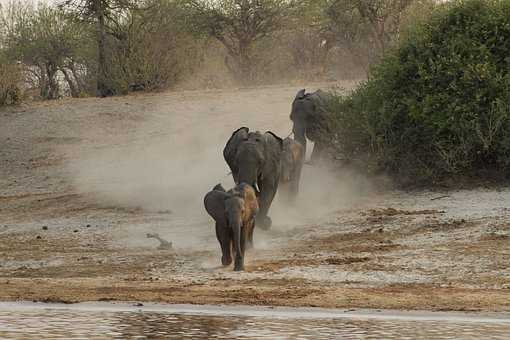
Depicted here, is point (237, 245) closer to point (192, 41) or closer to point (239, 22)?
point (192, 41)

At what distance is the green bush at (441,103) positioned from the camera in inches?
664

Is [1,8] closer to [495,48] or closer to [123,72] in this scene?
[123,72]

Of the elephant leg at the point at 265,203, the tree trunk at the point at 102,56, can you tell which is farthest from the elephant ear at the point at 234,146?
the tree trunk at the point at 102,56

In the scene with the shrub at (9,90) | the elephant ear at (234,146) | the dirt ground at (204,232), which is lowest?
the dirt ground at (204,232)

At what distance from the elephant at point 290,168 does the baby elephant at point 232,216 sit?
9.91ft

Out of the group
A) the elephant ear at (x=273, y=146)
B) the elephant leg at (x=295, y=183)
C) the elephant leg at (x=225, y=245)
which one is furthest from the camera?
the elephant leg at (x=295, y=183)

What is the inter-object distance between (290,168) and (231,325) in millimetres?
6966

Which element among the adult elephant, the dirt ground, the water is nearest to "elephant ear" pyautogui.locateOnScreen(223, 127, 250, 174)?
the adult elephant

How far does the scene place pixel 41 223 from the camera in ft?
57.3

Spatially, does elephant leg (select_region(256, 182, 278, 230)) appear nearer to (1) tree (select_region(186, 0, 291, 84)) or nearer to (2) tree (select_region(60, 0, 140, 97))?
(2) tree (select_region(60, 0, 140, 97))

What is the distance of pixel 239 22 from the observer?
40188 millimetres

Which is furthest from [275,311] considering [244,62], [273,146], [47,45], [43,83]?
[47,45]

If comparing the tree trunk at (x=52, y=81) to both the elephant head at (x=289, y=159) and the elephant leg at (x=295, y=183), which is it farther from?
the elephant head at (x=289, y=159)

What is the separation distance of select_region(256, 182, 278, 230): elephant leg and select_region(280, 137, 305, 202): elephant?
702 mm
